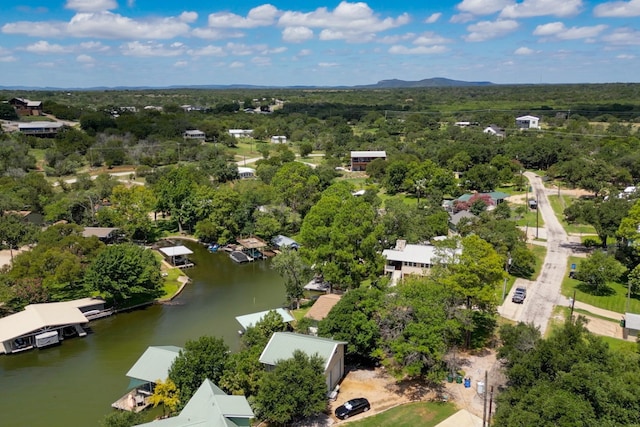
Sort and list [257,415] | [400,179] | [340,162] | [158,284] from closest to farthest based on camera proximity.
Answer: [257,415] → [158,284] → [400,179] → [340,162]

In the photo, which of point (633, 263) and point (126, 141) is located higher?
point (126, 141)

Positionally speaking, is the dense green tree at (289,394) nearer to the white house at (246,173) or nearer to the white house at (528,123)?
the white house at (246,173)

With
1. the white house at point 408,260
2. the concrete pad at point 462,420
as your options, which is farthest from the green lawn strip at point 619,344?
the white house at point 408,260

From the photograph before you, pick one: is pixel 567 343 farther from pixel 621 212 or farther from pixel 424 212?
pixel 424 212

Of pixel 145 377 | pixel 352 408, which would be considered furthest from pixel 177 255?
pixel 352 408

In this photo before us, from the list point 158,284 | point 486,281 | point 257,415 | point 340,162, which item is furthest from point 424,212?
point 340,162
